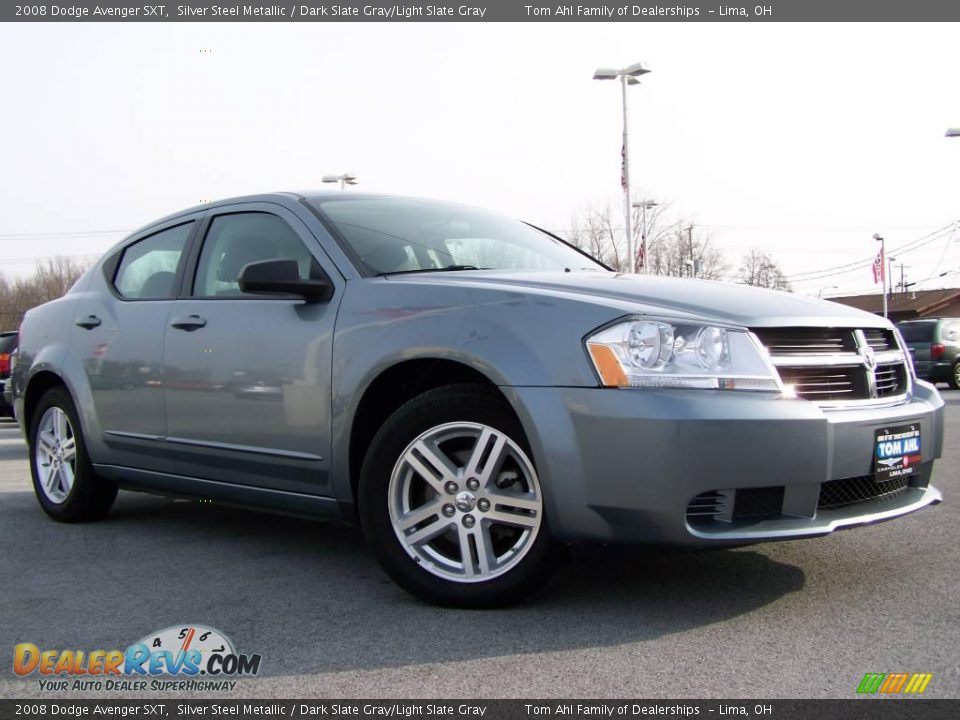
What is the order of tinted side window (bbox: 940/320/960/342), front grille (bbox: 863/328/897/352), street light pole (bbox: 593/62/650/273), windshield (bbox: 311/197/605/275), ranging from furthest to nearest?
street light pole (bbox: 593/62/650/273) < tinted side window (bbox: 940/320/960/342) < windshield (bbox: 311/197/605/275) < front grille (bbox: 863/328/897/352)

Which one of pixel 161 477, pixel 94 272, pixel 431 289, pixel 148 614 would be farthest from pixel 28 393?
pixel 431 289

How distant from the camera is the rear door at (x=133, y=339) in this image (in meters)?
4.77

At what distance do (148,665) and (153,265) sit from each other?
8.79 ft

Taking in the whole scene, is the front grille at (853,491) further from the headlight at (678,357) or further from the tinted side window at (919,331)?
the tinted side window at (919,331)

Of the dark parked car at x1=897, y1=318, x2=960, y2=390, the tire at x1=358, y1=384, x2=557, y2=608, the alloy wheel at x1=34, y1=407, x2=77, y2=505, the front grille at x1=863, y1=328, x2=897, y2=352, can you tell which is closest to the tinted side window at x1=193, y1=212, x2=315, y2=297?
the tire at x1=358, y1=384, x2=557, y2=608

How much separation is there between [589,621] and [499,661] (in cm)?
48

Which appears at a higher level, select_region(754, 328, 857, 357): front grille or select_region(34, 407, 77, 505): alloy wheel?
select_region(754, 328, 857, 357): front grille

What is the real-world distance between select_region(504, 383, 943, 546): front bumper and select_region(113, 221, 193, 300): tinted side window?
2419 millimetres

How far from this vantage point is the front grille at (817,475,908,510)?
11.0 feet

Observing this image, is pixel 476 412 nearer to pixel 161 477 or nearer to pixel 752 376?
pixel 752 376

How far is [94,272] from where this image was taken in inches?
223

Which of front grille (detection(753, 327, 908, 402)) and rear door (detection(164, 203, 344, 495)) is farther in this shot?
rear door (detection(164, 203, 344, 495))

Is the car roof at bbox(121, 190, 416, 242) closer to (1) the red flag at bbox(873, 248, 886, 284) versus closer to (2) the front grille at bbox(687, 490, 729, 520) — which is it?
(2) the front grille at bbox(687, 490, 729, 520)

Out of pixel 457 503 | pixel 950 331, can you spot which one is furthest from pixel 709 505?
pixel 950 331
